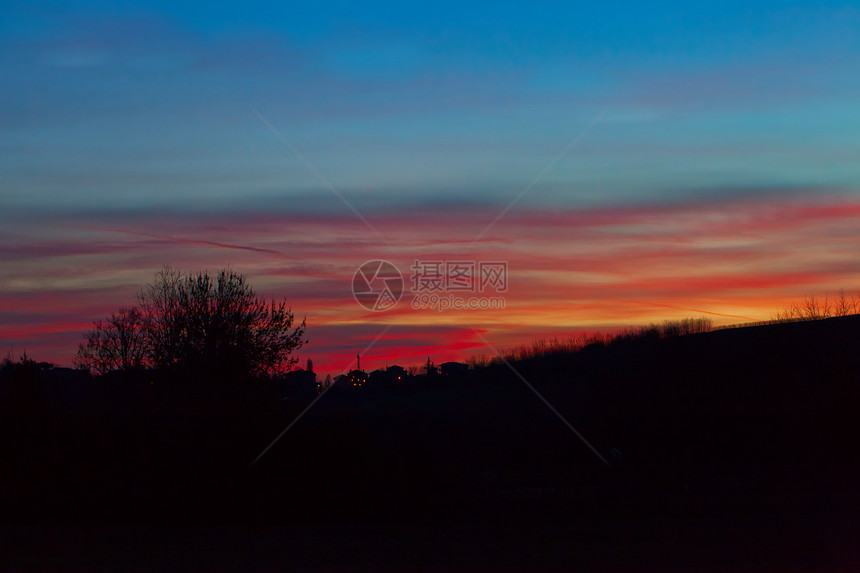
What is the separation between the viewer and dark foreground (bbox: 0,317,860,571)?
1625cm

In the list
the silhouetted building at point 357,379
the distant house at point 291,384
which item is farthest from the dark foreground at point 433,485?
the silhouetted building at point 357,379

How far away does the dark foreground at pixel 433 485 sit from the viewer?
16.2m

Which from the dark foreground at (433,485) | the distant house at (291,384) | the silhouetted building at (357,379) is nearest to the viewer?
the dark foreground at (433,485)

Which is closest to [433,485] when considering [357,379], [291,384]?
[291,384]

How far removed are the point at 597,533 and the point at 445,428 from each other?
97.7 ft

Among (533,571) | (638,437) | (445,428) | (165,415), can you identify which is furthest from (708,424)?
(533,571)

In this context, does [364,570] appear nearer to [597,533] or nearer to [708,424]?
[597,533]

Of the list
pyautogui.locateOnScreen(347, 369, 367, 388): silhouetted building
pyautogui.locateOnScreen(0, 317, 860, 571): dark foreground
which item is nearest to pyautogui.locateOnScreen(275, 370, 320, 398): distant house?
pyautogui.locateOnScreen(0, 317, 860, 571): dark foreground

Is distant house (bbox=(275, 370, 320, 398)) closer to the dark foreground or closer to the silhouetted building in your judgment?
the dark foreground

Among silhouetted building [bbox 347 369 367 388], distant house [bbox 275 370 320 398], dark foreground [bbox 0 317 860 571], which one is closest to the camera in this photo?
dark foreground [bbox 0 317 860 571]

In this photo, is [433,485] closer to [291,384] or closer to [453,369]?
[291,384]

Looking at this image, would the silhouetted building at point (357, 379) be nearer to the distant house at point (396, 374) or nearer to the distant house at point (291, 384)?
the distant house at point (396, 374)

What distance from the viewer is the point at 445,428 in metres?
47.9

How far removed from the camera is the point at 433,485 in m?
24.2
